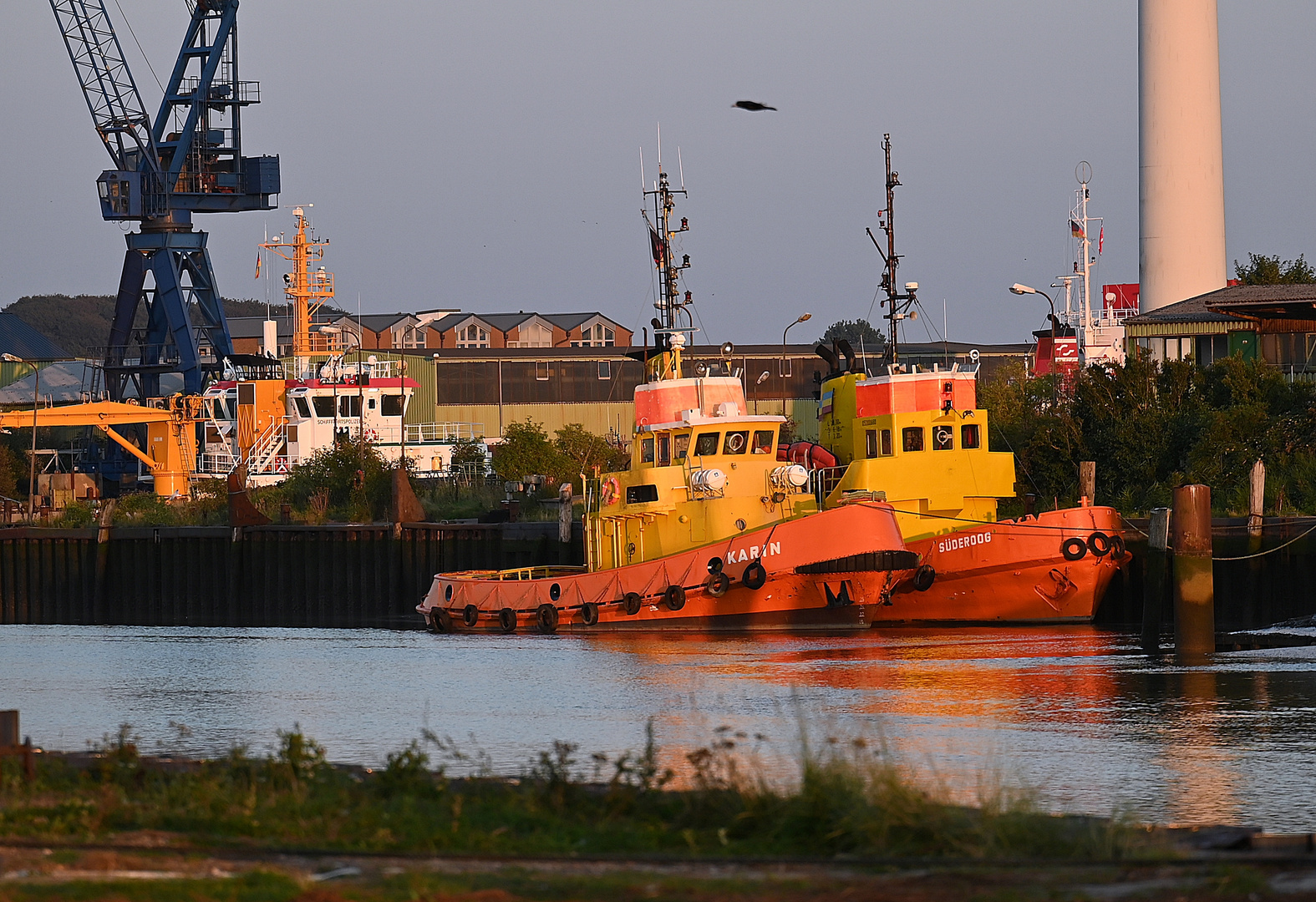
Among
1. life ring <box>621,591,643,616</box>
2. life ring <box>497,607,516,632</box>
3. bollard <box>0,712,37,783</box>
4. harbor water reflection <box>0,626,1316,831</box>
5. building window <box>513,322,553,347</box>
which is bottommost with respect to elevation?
harbor water reflection <box>0,626,1316,831</box>

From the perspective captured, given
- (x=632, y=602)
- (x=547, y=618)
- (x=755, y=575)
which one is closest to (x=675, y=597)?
(x=632, y=602)

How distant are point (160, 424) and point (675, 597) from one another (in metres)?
38.2

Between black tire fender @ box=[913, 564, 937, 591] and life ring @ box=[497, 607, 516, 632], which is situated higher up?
black tire fender @ box=[913, 564, 937, 591]

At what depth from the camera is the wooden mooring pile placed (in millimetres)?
39719

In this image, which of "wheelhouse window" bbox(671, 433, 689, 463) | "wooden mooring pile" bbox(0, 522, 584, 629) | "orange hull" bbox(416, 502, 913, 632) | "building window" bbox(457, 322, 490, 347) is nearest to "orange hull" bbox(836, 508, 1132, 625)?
"orange hull" bbox(416, 502, 913, 632)

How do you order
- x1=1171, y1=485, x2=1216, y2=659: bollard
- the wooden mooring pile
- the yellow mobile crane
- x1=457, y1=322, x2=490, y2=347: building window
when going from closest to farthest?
1. x1=1171, y1=485, x2=1216, y2=659: bollard
2. the wooden mooring pile
3. the yellow mobile crane
4. x1=457, y1=322, x2=490, y2=347: building window

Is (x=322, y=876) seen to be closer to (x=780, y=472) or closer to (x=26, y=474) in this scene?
(x=780, y=472)

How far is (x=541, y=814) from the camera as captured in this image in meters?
9.93

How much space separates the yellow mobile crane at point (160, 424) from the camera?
59.5 m

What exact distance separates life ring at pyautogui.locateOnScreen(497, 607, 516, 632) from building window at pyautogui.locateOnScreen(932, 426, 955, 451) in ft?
28.2

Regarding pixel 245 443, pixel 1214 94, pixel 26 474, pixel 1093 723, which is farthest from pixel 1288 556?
pixel 26 474

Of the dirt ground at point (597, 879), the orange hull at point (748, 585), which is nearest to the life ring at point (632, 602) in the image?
the orange hull at point (748, 585)

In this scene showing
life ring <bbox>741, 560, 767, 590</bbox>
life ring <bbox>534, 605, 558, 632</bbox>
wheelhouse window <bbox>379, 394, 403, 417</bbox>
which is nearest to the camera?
life ring <bbox>741, 560, 767, 590</bbox>

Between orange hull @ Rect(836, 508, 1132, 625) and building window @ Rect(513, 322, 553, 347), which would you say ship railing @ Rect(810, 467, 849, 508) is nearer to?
orange hull @ Rect(836, 508, 1132, 625)
